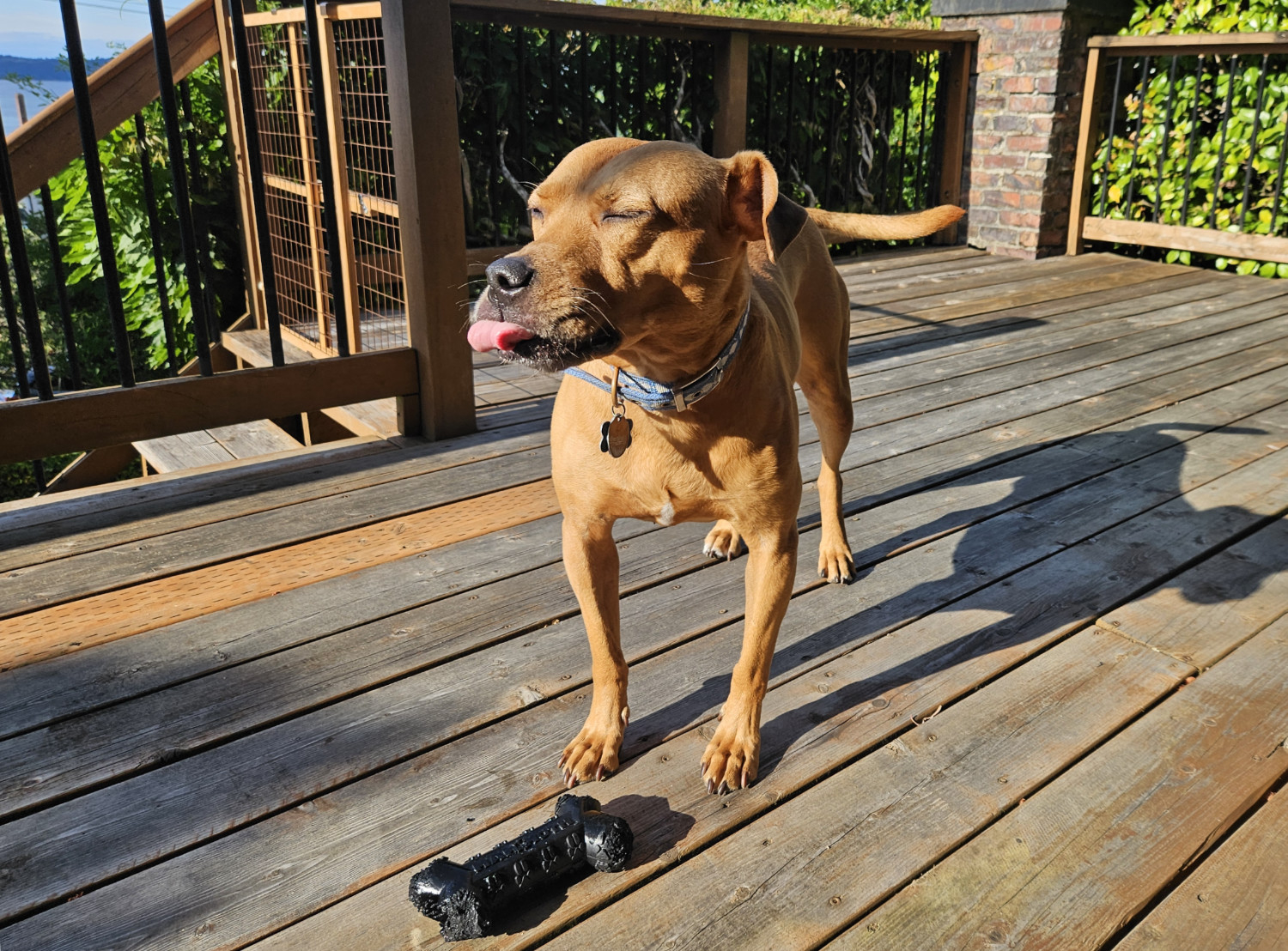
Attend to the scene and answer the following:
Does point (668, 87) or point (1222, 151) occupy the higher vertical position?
point (668, 87)

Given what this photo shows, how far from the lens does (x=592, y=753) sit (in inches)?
76.8

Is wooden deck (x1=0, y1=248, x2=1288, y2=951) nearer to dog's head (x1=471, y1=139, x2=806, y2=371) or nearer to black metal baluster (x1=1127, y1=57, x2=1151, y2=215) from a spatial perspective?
dog's head (x1=471, y1=139, x2=806, y2=371)

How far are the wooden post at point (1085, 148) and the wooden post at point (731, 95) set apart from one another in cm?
271

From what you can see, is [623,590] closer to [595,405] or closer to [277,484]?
[595,405]

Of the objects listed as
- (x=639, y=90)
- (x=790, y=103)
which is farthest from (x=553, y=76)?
(x=790, y=103)

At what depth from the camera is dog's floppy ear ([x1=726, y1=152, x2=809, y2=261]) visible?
1.78 metres

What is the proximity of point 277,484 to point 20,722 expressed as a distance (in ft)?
4.53

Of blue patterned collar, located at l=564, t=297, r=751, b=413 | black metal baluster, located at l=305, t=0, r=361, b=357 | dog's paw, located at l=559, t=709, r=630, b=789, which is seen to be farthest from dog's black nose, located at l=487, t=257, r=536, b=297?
black metal baluster, located at l=305, t=0, r=361, b=357

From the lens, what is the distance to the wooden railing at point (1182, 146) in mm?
6719

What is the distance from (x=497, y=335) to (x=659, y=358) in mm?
332

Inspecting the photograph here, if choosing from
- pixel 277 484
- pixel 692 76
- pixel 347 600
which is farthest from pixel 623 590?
pixel 692 76

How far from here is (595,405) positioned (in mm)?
1966

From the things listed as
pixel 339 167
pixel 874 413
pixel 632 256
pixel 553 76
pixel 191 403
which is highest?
pixel 553 76

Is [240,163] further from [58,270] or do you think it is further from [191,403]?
[191,403]
